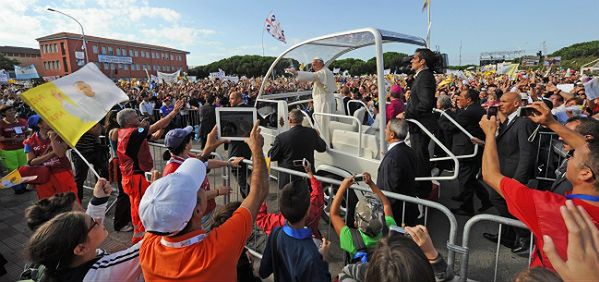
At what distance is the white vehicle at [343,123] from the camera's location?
377 cm

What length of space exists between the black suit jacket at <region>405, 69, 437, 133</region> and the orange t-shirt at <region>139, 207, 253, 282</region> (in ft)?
9.97

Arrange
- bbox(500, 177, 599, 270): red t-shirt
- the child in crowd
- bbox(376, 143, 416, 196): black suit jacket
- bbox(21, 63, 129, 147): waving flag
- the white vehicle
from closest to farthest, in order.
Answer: bbox(500, 177, 599, 270): red t-shirt
the child in crowd
bbox(21, 63, 129, 147): waving flag
bbox(376, 143, 416, 196): black suit jacket
the white vehicle

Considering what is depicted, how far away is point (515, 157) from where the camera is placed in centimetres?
384

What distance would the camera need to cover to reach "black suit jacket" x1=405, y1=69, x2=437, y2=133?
153 inches

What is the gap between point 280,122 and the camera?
5.09 m

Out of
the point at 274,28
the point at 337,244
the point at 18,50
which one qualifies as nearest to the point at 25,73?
the point at 274,28

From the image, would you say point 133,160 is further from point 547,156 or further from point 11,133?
point 547,156

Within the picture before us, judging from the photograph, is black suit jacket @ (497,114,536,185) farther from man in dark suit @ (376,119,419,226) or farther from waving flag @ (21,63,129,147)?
waving flag @ (21,63,129,147)

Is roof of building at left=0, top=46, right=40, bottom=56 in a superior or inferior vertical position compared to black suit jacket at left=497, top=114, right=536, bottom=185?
superior

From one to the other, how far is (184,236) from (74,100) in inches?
89.5

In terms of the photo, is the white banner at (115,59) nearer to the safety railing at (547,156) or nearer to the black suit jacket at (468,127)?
the black suit jacket at (468,127)

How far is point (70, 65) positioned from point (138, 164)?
7598 cm

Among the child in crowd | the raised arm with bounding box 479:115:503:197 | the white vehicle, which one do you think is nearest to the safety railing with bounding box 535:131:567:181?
the white vehicle

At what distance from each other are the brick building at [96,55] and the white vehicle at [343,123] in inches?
2507
